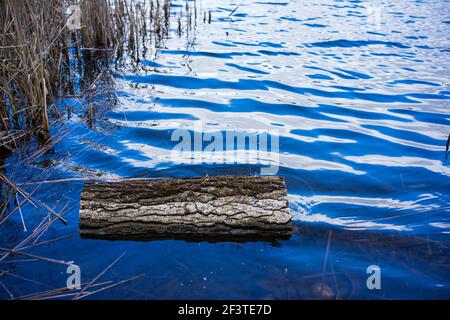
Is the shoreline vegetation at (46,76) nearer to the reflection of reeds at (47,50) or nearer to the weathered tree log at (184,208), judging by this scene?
the reflection of reeds at (47,50)

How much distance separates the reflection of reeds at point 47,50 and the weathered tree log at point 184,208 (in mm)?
1664

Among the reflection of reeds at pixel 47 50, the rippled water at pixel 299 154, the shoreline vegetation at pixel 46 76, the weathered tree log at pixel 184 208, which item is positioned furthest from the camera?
the reflection of reeds at pixel 47 50

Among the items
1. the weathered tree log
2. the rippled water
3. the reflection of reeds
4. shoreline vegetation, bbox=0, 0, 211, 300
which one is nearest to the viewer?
the rippled water

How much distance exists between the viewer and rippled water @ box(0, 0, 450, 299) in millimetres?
2787

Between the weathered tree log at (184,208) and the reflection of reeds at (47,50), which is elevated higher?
the reflection of reeds at (47,50)

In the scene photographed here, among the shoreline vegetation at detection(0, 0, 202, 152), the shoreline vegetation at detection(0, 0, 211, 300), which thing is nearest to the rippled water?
the shoreline vegetation at detection(0, 0, 211, 300)

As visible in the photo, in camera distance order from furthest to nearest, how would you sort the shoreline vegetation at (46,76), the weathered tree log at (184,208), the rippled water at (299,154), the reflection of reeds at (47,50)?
the reflection of reeds at (47,50)
the shoreline vegetation at (46,76)
the weathered tree log at (184,208)
the rippled water at (299,154)

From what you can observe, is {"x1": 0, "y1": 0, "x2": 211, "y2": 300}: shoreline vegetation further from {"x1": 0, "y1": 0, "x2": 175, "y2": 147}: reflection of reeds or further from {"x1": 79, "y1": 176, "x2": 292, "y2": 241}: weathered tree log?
{"x1": 79, "y1": 176, "x2": 292, "y2": 241}: weathered tree log

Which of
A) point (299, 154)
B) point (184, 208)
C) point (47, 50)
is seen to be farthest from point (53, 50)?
point (184, 208)

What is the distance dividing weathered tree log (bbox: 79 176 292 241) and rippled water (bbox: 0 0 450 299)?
0.14 m

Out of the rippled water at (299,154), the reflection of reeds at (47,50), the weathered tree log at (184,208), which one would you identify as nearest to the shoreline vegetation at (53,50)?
the reflection of reeds at (47,50)

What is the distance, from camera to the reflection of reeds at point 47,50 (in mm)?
4213

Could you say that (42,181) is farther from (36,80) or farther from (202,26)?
(202,26)
